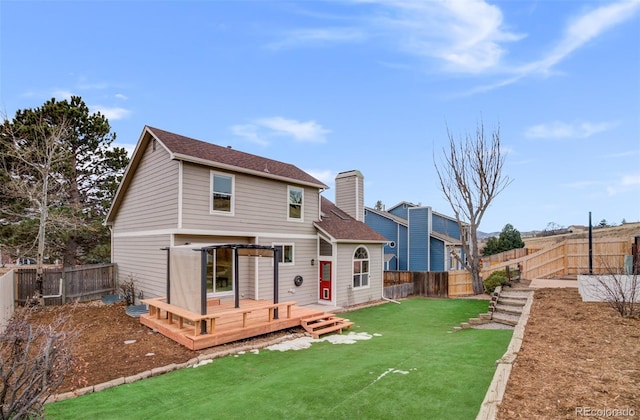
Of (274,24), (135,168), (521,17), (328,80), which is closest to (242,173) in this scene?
(135,168)

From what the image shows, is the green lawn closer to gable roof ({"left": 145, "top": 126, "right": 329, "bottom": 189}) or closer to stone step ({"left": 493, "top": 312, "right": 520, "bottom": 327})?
stone step ({"left": 493, "top": 312, "right": 520, "bottom": 327})

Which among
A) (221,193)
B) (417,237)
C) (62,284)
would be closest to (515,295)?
(221,193)

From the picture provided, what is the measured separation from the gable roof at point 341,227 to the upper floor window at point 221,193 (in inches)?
169

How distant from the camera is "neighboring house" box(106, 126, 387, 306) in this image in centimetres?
1081

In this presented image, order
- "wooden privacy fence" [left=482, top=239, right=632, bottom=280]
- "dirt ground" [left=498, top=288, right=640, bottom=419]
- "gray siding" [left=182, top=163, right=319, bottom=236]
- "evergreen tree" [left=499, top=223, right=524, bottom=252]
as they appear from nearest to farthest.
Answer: "dirt ground" [left=498, top=288, right=640, bottom=419] → "gray siding" [left=182, top=163, right=319, bottom=236] → "wooden privacy fence" [left=482, top=239, right=632, bottom=280] → "evergreen tree" [left=499, top=223, right=524, bottom=252]

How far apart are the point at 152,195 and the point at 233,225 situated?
3.24 meters

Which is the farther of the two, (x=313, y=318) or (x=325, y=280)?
(x=325, y=280)

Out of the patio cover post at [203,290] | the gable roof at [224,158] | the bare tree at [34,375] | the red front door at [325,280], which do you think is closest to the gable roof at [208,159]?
the gable roof at [224,158]

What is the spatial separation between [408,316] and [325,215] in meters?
6.19

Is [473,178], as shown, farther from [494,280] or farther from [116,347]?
[116,347]

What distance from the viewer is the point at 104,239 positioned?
2006 centimetres

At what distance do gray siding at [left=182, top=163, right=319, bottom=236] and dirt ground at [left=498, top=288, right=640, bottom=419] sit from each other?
892cm

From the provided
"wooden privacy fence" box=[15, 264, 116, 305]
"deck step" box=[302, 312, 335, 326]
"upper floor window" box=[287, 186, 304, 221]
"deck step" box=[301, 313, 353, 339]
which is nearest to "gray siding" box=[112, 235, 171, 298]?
"wooden privacy fence" box=[15, 264, 116, 305]

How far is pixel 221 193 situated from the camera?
1142 centimetres
